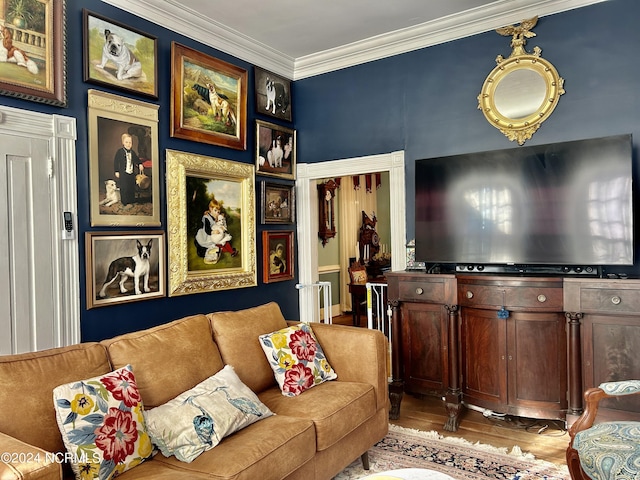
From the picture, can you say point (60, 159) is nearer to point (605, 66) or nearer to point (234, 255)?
point (234, 255)

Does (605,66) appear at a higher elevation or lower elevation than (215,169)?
higher

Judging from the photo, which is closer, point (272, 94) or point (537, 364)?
point (537, 364)

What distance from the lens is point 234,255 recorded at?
416 cm

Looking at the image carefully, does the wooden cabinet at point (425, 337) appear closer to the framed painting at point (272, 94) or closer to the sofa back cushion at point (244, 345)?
the sofa back cushion at point (244, 345)

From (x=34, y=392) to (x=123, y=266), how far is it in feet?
5.08

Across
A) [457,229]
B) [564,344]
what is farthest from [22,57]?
[564,344]

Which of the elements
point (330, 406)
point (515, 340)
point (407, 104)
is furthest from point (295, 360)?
point (407, 104)

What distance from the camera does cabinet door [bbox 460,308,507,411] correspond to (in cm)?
322

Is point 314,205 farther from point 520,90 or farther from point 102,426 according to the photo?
point 102,426

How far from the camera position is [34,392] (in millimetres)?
1774

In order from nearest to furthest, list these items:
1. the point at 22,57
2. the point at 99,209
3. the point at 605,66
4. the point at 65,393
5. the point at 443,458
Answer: the point at 65,393, the point at 22,57, the point at 443,458, the point at 99,209, the point at 605,66

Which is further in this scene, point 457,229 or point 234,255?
point 234,255

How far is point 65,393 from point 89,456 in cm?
25

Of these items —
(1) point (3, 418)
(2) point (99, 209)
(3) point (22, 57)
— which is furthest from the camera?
(2) point (99, 209)
